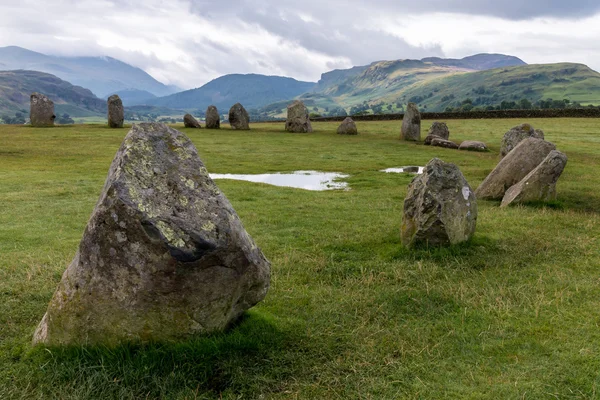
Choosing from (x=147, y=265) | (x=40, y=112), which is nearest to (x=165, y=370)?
(x=147, y=265)

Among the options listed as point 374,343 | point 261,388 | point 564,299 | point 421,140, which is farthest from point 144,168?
point 421,140

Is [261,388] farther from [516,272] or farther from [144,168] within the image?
[516,272]

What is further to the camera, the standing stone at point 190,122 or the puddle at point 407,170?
the standing stone at point 190,122

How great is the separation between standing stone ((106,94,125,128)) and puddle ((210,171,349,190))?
99.2ft

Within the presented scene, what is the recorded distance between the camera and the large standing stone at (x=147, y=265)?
5.51 meters

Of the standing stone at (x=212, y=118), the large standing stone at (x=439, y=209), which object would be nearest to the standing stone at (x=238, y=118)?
the standing stone at (x=212, y=118)

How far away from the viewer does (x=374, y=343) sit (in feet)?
20.9

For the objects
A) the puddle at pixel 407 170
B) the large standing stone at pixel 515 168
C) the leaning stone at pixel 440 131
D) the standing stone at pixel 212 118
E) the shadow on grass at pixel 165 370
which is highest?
the standing stone at pixel 212 118

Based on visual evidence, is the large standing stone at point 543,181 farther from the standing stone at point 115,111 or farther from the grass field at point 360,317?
the standing stone at point 115,111

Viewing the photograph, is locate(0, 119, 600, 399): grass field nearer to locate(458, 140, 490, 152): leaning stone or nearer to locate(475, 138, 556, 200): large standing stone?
locate(475, 138, 556, 200): large standing stone

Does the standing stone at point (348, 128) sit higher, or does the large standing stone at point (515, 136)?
the standing stone at point (348, 128)

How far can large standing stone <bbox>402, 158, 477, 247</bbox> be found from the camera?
32.3ft

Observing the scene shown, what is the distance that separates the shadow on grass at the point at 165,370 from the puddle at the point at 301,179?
1454 cm

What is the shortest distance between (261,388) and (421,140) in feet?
125
